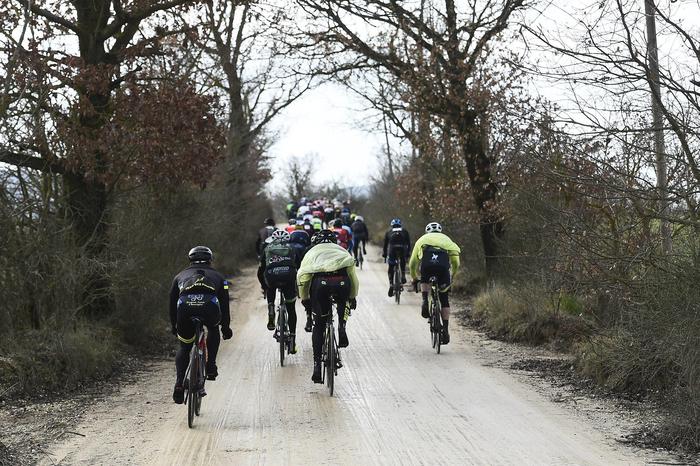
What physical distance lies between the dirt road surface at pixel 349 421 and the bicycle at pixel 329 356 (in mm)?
220

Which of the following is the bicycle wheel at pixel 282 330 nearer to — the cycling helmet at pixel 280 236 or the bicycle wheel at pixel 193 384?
the cycling helmet at pixel 280 236

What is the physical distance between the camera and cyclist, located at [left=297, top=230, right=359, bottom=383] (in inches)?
476

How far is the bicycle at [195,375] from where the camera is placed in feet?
32.9

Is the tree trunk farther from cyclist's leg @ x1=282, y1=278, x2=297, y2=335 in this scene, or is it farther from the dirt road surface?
cyclist's leg @ x1=282, y1=278, x2=297, y2=335

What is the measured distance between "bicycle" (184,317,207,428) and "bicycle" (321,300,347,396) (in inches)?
71.7

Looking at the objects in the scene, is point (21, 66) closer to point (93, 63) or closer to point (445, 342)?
point (93, 63)

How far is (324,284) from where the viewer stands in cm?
1212

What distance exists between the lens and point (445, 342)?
50.4 ft

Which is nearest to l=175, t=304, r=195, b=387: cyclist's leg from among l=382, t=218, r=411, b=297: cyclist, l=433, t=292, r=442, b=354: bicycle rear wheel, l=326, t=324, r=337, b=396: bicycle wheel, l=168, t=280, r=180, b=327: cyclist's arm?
l=168, t=280, r=180, b=327: cyclist's arm

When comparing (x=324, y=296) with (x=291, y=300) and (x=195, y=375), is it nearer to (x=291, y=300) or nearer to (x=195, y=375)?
(x=195, y=375)

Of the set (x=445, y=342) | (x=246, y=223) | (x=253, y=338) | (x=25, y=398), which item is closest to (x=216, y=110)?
(x=253, y=338)

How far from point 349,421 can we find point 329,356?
1.80m

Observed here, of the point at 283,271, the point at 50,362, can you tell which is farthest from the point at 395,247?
the point at 50,362

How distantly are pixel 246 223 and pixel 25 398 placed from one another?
24433 mm
